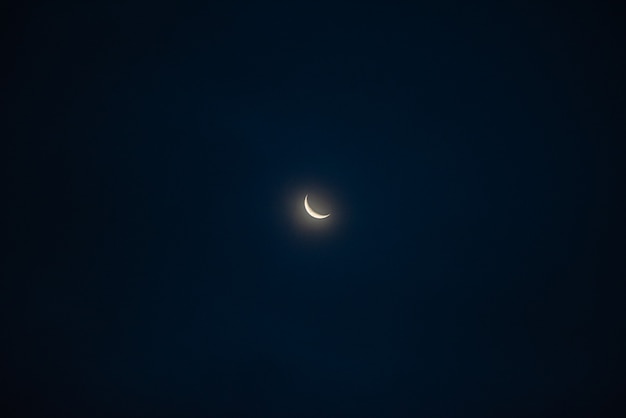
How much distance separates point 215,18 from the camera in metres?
4.69

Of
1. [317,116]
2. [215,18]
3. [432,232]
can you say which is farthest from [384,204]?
[215,18]

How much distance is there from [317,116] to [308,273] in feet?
7.55

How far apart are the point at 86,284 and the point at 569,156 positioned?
23.4ft

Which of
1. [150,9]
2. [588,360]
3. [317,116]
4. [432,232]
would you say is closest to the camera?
[150,9]

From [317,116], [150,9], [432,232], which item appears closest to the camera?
[150,9]

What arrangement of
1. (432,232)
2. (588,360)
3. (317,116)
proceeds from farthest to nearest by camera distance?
(588,360) < (432,232) < (317,116)

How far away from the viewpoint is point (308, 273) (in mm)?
5703

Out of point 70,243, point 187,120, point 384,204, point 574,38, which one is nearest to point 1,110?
point 70,243

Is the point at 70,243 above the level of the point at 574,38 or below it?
below

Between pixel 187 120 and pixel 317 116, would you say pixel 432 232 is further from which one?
pixel 187 120

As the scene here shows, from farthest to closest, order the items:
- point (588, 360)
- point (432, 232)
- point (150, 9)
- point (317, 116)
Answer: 1. point (588, 360)
2. point (432, 232)
3. point (317, 116)
4. point (150, 9)

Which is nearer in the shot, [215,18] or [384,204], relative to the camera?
[215,18]

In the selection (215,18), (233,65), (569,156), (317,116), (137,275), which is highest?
(215,18)

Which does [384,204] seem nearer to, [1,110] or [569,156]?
[569,156]
